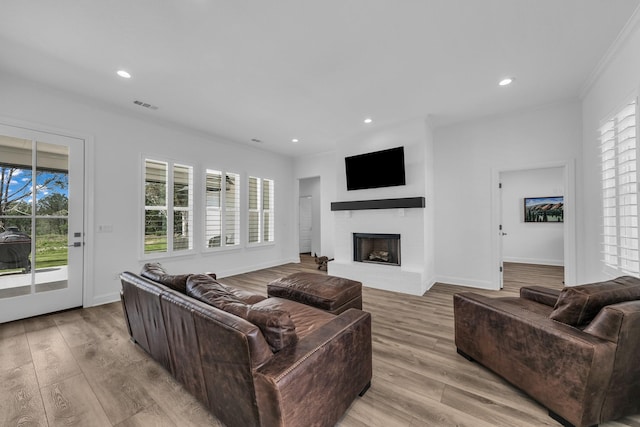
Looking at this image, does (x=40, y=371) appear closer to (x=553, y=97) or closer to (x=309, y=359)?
(x=309, y=359)

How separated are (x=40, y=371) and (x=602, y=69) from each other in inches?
234

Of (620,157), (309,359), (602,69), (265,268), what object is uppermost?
(602,69)

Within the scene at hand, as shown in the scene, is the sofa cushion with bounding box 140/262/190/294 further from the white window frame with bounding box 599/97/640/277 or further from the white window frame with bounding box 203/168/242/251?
the white window frame with bounding box 599/97/640/277

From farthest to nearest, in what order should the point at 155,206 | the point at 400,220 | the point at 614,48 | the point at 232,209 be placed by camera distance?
the point at 232,209
the point at 400,220
the point at 155,206
the point at 614,48

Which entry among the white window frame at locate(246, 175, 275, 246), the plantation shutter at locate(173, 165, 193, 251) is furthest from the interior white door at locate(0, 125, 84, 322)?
the white window frame at locate(246, 175, 275, 246)

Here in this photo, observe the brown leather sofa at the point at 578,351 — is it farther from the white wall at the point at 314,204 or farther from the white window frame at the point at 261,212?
the white wall at the point at 314,204

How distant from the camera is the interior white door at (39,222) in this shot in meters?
2.78

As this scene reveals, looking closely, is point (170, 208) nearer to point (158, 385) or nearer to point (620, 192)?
point (158, 385)

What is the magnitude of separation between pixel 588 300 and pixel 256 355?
186 cm

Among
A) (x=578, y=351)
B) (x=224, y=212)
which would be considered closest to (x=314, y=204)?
(x=224, y=212)

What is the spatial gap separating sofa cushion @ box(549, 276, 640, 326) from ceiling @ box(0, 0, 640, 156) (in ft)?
6.76

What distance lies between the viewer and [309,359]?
3.79 ft

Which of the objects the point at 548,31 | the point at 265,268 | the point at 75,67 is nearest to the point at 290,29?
the point at 548,31

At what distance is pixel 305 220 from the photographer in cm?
805
